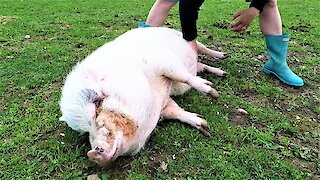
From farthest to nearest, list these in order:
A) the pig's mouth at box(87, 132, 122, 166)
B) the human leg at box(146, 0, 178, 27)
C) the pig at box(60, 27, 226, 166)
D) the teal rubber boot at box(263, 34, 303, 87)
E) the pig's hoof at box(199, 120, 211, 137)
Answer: the human leg at box(146, 0, 178, 27) < the teal rubber boot at box(263, 34, 303, 87) < the pig's hoof at box(199, 120, 211, 137) < the pig at box(60, 27, 226, 166) < the pig's mouth at box(87, 132, 122, 166)

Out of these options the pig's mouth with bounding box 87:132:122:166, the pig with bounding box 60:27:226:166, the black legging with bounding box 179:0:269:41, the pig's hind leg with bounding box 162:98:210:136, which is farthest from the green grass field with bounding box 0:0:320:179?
the black legging with bounding box 179:0:269:41

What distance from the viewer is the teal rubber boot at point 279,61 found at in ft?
11.4

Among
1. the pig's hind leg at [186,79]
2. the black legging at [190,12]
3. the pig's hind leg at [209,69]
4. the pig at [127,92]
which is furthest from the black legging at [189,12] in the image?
the pig's hind leg at [209,69]

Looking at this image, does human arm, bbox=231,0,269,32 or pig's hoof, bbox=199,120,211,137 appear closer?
pig's hoof, bbox=199,120,211,137

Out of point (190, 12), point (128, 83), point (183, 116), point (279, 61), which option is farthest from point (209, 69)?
point (128, 83)

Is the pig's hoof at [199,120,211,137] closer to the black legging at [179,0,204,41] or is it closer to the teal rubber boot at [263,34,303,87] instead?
the black legging at [179,0,204,41]

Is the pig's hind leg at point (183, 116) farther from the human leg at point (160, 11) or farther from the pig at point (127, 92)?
the human leg at point (160, 11)

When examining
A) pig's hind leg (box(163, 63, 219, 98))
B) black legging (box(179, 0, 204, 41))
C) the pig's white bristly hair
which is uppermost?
black legging (box(179, 0, 204, 41))

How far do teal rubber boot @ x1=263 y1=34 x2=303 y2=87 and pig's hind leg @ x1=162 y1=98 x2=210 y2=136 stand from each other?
116 centimetres

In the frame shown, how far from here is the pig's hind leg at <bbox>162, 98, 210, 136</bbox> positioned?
8.62 ft

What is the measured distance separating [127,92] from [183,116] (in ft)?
1.91

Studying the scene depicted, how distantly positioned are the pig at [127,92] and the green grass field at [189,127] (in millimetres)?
151

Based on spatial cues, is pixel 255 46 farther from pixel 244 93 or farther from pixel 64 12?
pixel 64 12

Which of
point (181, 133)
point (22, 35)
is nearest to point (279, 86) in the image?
point (181, 133)
